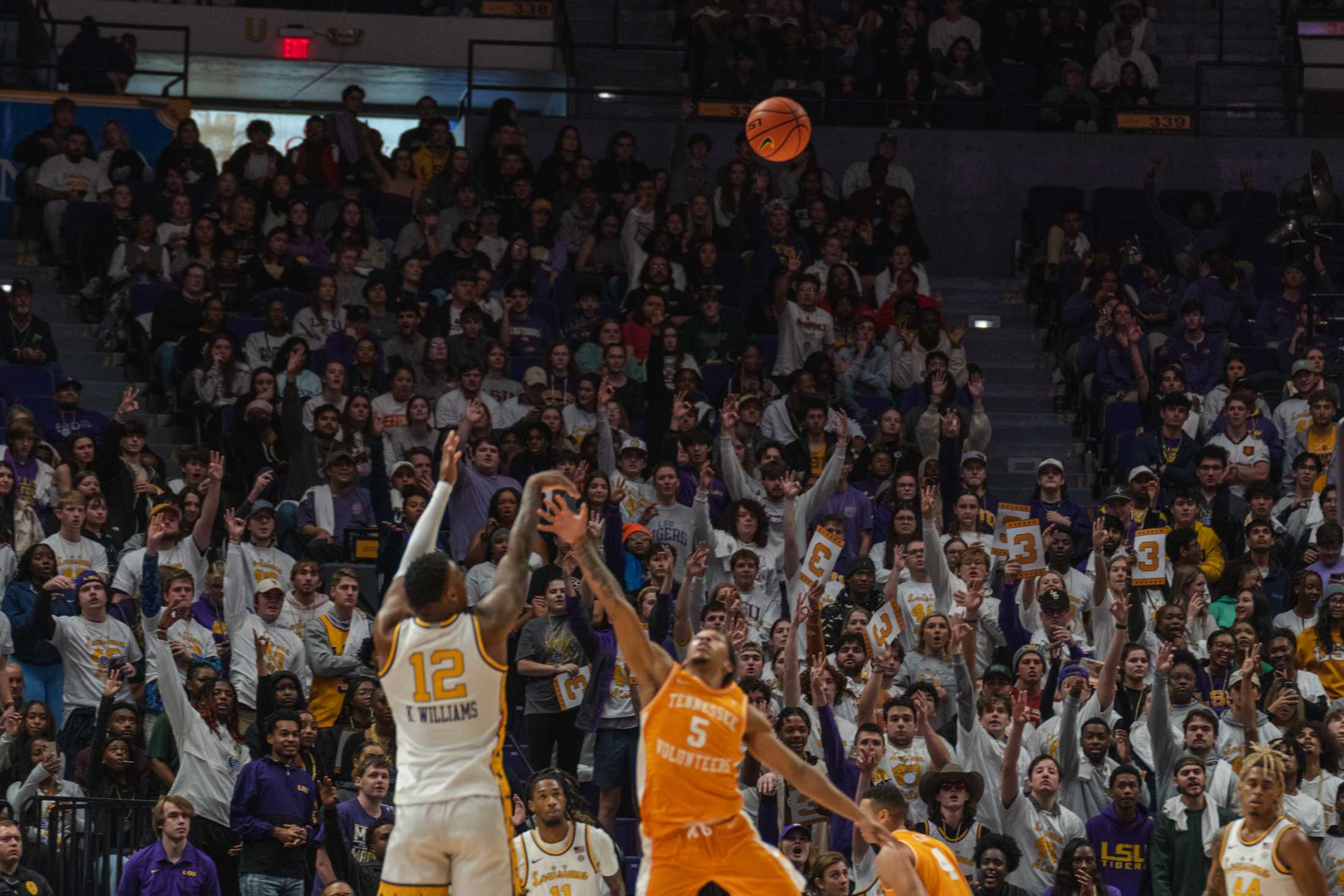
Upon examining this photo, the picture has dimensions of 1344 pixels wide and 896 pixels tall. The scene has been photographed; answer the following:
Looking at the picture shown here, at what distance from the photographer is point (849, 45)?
26.0 meters

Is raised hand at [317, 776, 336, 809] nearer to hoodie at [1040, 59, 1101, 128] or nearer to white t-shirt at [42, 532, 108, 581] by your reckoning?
white t-shirt at [42, 532, 108, 581]

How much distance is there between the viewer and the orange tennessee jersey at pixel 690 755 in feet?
32.5

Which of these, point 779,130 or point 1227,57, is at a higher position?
point 1227,57

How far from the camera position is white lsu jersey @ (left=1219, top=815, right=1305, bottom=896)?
11.0 metres

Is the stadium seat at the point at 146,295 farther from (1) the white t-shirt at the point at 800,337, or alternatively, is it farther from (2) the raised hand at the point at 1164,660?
(2) the raised hand at the point at 1164,660

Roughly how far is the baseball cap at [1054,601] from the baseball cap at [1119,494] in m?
2.11

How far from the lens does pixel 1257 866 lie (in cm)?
1112

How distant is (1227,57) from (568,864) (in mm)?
18749

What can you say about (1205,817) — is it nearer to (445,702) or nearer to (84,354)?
(445,702)

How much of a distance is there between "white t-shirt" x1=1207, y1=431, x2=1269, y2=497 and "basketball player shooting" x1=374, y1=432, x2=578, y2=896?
11635mm


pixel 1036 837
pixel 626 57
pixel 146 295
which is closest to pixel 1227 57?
A: pixel 626 57

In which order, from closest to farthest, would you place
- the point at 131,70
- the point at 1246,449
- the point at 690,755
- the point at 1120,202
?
the point at 690,755 → the point at 1246,449 → the point at 131,70 → the point at 1120,202

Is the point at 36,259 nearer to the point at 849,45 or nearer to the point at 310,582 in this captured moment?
the point at 310,582

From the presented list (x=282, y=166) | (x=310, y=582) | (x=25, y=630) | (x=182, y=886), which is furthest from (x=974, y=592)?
(x=282, y=166)
